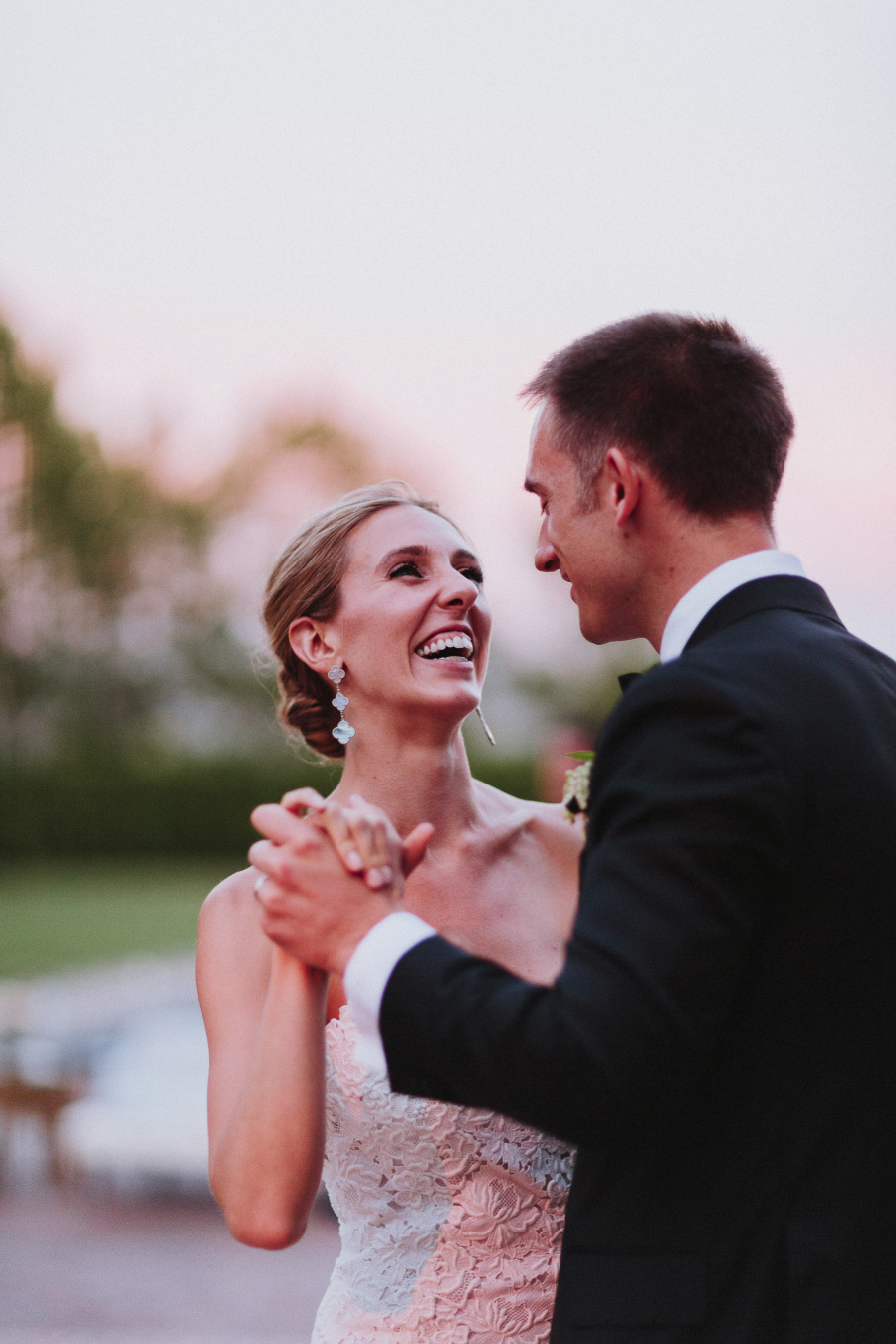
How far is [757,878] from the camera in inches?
69.9

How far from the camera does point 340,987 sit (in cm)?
335

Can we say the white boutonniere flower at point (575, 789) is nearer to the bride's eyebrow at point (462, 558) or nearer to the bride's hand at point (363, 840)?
the bride's hand at point (363, 840)

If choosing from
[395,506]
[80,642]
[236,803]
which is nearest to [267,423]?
[80,642]

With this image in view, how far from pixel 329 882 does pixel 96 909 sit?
99.7ft

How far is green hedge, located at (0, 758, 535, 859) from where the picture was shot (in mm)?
38500

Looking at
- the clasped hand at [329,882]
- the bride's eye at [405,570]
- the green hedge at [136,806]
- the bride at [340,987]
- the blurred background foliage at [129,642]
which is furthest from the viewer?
the blurred background foliage at [129,642]

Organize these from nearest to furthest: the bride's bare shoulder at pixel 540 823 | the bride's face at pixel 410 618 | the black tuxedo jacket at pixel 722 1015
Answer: the black tuxedo jacket at pixel 722 1015, the bride's face at pixel 410 618, the bride's bare shoulder at pixel 540 823

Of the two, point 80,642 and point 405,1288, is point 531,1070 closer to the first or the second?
point 405,1288

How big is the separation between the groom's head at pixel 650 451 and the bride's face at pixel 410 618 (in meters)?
1.31

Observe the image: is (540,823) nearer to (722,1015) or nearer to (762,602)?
(762,602)

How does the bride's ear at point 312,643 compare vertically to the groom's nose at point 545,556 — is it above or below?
above

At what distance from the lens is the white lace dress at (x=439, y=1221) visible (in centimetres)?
314

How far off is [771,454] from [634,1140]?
43.0 inches

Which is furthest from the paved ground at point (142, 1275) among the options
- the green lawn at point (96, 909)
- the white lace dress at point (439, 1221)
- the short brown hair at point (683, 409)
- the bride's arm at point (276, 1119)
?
the green lawn at point (96, 909)
